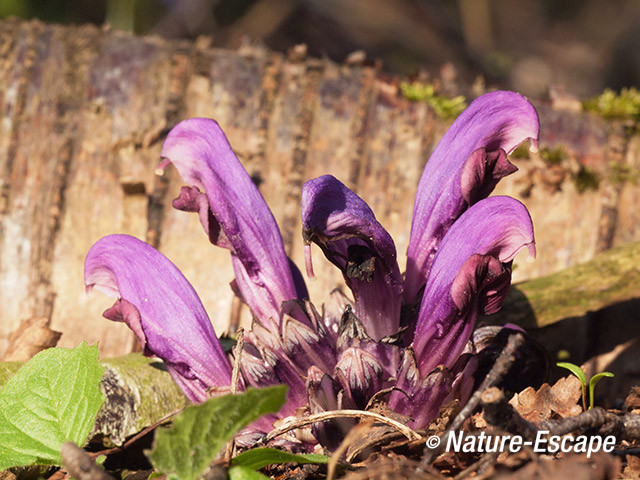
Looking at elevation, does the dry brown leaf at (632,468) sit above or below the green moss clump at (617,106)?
below

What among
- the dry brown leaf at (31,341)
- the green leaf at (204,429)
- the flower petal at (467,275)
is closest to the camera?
the green leaf at (204,429)

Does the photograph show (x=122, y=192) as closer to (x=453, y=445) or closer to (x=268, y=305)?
(x=268, y=305)

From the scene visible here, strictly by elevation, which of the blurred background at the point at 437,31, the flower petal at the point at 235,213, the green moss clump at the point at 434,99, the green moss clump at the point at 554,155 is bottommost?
the flower petal at the point at 235,213

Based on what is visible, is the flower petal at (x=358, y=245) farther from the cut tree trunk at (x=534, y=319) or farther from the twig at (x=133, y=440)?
the cut tree trunk at (x=534, y=319)

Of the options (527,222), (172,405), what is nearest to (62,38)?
(172,405)

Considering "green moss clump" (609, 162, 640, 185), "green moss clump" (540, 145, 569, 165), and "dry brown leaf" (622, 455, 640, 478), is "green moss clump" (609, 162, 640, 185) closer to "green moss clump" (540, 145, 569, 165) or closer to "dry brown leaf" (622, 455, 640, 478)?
"green moss clump" (540, 145, 569, 165)

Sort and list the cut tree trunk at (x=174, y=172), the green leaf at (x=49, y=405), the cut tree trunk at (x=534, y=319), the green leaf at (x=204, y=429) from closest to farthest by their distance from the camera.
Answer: the green leaf at (x=204, y=429) → the green leaf at (x=49, y=405) → the cut tree trunk at (x=534, y=319) → the cut tree trunk at (x=174, y=172)

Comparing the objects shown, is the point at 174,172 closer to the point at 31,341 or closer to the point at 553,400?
the point at 31,341

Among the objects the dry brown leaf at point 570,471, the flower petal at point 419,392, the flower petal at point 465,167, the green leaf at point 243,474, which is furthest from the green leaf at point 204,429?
the flower petal at point 465,167
